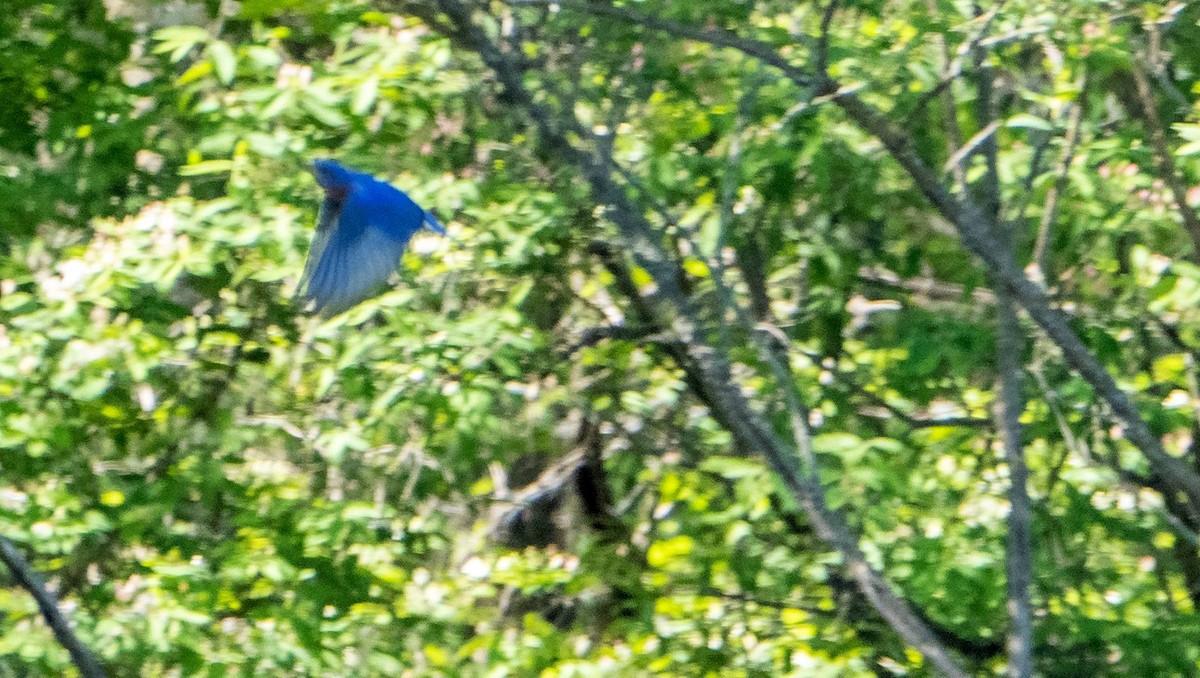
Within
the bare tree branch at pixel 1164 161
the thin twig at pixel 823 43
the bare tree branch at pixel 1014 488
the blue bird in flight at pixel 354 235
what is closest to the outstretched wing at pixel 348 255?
the blue bird in flight at pixel 354 235

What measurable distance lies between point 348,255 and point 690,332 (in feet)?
2.33

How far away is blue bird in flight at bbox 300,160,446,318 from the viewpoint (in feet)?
9.85

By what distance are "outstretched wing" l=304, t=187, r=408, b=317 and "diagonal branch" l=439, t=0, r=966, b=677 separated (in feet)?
1.24

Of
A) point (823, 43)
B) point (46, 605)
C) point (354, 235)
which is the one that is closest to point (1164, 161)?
point (823, 43)

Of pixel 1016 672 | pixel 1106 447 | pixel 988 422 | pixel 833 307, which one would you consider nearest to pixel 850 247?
pixel 833 307

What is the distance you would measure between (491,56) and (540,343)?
3.38ft

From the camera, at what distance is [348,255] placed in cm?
306

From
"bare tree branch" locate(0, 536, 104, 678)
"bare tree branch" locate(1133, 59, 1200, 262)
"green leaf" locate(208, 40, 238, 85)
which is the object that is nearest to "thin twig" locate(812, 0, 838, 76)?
"bare tree branch" locate(1133, 59, 1200, 262)

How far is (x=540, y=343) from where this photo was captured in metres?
3.96

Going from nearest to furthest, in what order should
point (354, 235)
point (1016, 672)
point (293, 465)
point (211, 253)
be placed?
1. point (354, 235)
2. point (1016, 672)
3. point (211, 253)
4. point (293, 465)

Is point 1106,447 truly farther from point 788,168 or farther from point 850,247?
point 788,168

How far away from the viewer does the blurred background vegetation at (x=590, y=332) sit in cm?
365

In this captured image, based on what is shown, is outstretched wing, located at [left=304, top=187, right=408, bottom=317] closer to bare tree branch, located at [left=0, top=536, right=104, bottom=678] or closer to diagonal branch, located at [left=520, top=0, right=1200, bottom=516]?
diagonal branch, located at [left=520, top=0, right=1200, bottom=516]

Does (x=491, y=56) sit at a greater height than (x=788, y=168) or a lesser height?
greater
